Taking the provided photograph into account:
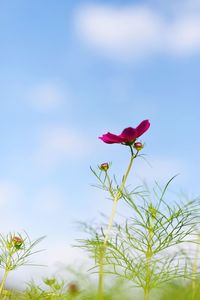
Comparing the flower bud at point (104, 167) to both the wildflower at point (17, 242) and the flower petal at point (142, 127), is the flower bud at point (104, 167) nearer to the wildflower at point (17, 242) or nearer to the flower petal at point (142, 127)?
the flower petal at point (142, 127)

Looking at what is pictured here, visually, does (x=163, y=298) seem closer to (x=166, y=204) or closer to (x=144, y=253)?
(x=144, y=253)

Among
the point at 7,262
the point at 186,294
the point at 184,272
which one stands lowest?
the point at 186,294

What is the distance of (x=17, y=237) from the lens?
3727 millimetres

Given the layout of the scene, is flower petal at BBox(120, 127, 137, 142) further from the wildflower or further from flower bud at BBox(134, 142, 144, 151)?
the wildflower

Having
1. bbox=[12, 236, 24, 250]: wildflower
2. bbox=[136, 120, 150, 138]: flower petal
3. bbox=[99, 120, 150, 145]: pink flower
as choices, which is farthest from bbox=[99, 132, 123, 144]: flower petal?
bbox=[12, 236, 24, 250]: wildflower

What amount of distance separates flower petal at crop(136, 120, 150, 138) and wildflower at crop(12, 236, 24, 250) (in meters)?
1.52

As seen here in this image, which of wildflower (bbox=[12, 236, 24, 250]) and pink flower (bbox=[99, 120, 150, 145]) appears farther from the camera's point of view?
wildflower (bbox=[12, 236, 24, 250])

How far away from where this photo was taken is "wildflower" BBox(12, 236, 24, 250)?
12.2 feet

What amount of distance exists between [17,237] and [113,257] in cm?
132

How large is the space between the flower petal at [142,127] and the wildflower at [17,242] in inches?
59.8

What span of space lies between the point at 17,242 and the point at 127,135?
1.54 metres

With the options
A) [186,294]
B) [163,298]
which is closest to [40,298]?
[163,298]

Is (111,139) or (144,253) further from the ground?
(111,139)

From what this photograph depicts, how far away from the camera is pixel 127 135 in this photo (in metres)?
2.62
